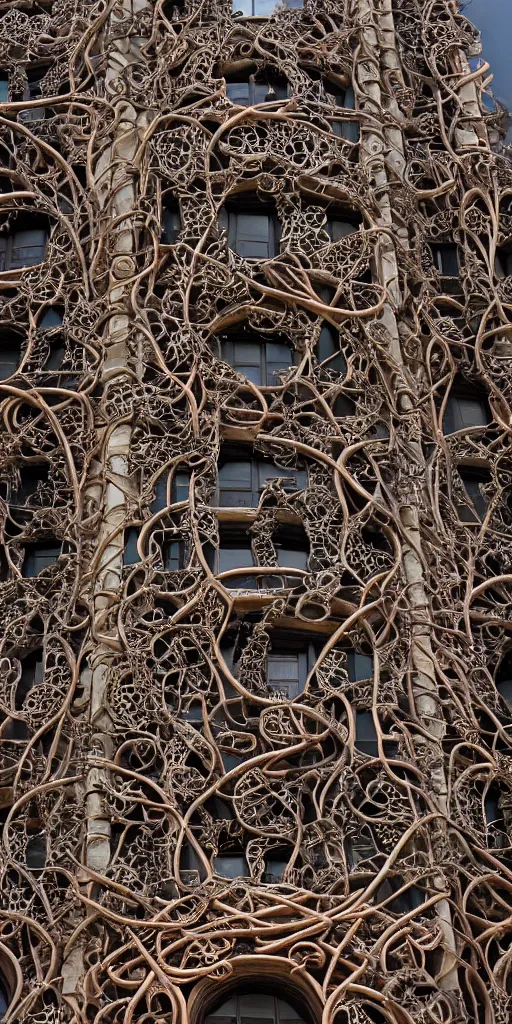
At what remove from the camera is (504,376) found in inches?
939

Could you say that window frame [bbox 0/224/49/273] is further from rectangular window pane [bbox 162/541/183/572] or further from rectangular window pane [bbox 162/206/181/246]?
rectangular window pane [bbox 162/541/183/572]

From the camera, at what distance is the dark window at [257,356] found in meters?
23.3

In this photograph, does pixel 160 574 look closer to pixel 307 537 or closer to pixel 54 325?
pixel 307 537

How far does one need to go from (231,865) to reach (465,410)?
772cm

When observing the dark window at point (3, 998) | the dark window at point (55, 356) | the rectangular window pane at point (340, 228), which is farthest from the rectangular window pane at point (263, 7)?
the dark window at point (3, 998)

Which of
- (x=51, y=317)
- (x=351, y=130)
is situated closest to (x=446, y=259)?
(x=351, y=130)

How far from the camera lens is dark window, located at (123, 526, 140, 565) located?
21156 mm

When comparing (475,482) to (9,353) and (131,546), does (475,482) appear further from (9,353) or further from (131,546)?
(9,353)

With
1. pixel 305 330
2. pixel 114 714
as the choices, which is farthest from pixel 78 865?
pixel 305 330

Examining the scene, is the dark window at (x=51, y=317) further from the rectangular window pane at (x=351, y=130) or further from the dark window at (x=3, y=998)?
the dark window at (x=3, y=998)

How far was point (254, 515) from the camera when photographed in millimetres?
→ 21703

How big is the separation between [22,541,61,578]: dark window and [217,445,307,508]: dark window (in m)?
2.19

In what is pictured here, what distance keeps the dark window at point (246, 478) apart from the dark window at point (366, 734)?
3145 mm

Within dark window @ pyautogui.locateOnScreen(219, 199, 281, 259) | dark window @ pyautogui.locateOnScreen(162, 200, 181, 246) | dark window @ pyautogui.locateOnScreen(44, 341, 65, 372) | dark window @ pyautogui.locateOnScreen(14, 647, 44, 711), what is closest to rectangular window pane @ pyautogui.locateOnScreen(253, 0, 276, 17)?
dark window @ pyautogui.locateOnScreen(219, 199, 281, 259)
